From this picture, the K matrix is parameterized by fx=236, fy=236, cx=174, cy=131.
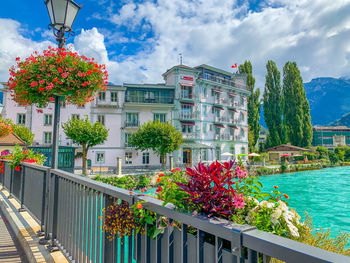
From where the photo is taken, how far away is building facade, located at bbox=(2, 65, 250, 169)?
91.4 ft

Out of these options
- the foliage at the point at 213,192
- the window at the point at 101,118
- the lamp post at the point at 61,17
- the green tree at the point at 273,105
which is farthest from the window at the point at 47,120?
the green tree at the point at 273,105

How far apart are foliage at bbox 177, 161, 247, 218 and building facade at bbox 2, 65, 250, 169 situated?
91.5 feet

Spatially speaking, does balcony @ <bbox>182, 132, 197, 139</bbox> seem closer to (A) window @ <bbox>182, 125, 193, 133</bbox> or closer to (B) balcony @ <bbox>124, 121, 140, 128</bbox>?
(A) window @ <bbox>182, 125, 193, 133</bbox>

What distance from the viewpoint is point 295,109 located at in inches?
1686

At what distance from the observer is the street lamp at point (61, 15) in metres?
3.89

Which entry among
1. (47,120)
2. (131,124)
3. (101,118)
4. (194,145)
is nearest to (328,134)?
(194,145)

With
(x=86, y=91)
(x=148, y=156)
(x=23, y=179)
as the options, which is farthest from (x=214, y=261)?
(x=148, y=156)

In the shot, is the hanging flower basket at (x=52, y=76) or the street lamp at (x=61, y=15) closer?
the hanging flower basket at (x=52, y=76)

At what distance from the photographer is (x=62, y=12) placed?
394cm

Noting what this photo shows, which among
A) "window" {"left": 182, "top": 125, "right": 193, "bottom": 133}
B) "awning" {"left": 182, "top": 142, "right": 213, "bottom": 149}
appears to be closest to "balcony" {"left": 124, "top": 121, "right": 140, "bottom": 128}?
"window" {"left": 182, "top": 125, "right": 193, "bottom": 133}

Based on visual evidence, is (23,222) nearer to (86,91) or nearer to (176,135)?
(86,91)

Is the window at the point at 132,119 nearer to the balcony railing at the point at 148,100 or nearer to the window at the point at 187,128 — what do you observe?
the balcony railing at the point at 148,100

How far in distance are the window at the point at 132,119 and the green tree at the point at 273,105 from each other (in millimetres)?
24724

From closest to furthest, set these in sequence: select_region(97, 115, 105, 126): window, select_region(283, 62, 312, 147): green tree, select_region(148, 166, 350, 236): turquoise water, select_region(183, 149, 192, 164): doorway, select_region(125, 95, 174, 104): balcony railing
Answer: select_region(148, 166, 350, 236): turquoise water
select_region(97, 115, 105, 126): window
select_region(125, 95, 174, 104): balcony railing
select_region(183, 149, 192, 164): doorway
select_region(283, 62, 312, 147): green tree
